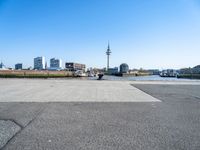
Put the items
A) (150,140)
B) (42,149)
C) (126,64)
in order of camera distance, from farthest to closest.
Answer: (126,64), (150,140), (42,149)

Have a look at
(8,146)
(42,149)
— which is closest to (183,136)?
(42,149)

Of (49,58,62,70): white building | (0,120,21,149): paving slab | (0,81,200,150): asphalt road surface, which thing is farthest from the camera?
(49,58,62,70): white building

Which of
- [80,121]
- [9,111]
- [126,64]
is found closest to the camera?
[80,121]

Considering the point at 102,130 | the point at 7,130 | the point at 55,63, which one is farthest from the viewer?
the point at 55,63

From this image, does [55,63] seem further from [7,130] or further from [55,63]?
[7,130]

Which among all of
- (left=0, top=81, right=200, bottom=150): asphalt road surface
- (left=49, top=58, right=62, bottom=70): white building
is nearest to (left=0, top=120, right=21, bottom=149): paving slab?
(left=0, top=81, right=200, bottom=150): asphalt road surface

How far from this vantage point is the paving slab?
13.6 ft

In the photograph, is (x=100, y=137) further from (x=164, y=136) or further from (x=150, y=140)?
(x=164, y=136)

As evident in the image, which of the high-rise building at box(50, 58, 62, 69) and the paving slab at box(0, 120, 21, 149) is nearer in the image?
the paving slab at box(0, 120, 21, 149)

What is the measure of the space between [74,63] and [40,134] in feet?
435

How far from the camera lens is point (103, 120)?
231 inches

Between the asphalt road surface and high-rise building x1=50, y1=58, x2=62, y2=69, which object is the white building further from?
the asphalt road surface

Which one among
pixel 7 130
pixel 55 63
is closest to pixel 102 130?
pixel 7 130

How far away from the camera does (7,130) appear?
472cm
